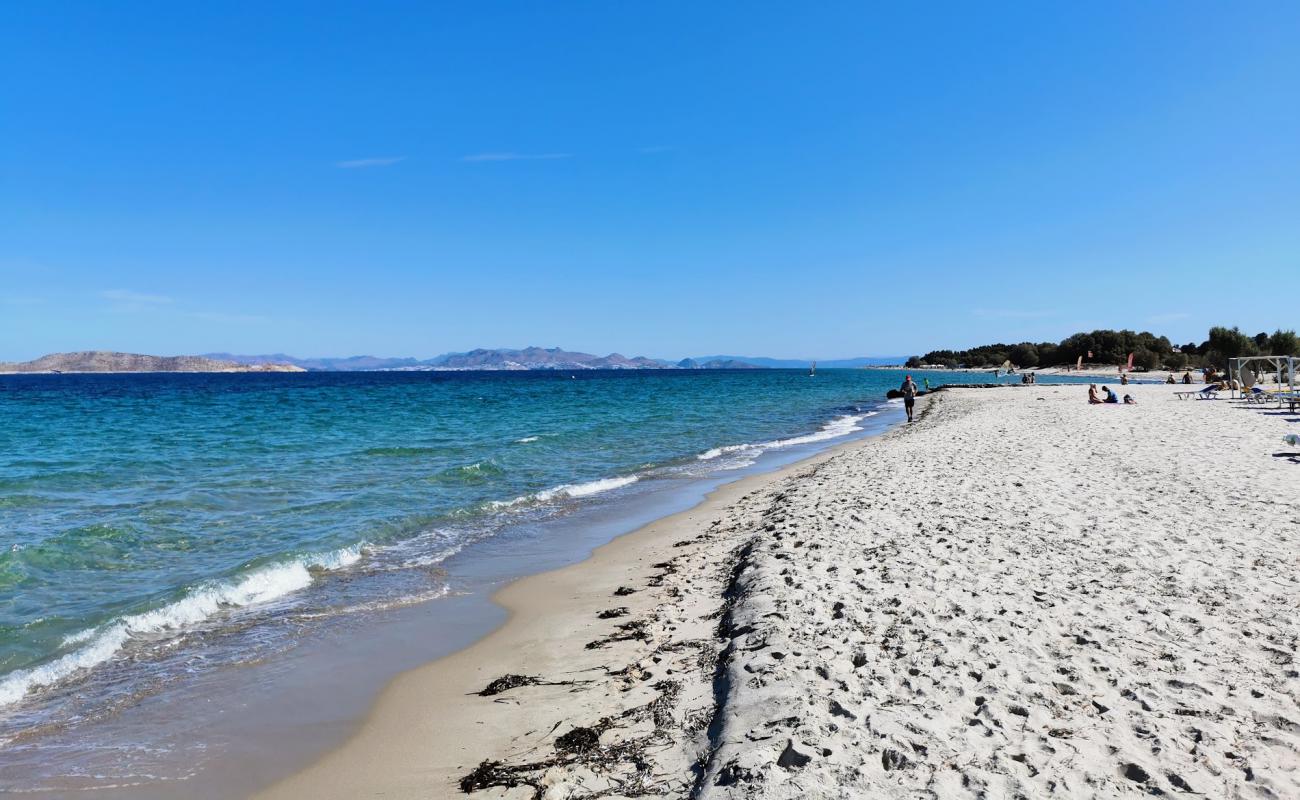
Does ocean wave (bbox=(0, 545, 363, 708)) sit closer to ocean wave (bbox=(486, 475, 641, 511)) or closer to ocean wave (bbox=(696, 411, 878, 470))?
ocean wave (bbox=(486, 475, 641, 511))

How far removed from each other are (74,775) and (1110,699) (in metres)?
6.53

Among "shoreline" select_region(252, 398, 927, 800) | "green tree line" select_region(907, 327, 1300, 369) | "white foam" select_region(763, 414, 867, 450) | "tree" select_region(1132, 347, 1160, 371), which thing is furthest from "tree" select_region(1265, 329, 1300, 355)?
"shoreline" select_region(252, 398, 927, 800)

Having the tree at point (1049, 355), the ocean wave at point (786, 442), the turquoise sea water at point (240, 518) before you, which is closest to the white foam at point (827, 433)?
the ocean wave at point (786, 442)

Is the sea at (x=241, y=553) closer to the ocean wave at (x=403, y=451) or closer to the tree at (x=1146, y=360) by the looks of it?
the ocean wave at (x=403, y=451)

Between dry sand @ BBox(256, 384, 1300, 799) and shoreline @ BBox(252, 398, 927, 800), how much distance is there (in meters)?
0.02

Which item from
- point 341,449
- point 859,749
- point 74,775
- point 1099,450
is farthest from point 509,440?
point 859,749

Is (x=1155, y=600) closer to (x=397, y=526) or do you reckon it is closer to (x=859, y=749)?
(x=859, y=749)

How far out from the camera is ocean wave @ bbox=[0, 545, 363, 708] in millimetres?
6035

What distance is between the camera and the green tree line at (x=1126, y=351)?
201 feet

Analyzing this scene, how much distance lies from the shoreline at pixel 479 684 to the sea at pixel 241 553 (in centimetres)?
35

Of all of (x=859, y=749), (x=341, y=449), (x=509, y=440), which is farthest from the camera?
(x=509, y=440)

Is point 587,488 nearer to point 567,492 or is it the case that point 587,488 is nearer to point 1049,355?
point 567,492

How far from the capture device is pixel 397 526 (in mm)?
11617

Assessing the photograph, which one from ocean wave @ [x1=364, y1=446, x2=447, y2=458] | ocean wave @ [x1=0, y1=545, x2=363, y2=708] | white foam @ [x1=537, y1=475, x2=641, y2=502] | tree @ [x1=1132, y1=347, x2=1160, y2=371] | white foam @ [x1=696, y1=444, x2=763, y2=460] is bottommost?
ocean wave @ [x1=0, y1=545, x2=363, y2=708]
